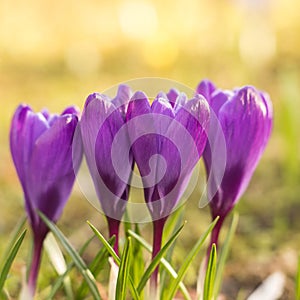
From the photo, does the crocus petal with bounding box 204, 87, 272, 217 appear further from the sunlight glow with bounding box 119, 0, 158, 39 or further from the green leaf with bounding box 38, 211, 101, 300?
the sunlight glow with bounding box 119, 0, 158, 39

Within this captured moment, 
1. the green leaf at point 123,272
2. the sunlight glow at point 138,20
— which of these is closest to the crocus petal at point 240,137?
the green leaf at point 123,272

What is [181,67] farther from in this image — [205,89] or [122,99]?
[122,99]

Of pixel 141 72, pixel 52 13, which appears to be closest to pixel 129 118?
pixel 141 72

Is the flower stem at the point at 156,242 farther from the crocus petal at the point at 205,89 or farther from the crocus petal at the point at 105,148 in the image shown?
the crocus petal at the point at 205,89

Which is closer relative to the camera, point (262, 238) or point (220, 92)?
point (220, 92)

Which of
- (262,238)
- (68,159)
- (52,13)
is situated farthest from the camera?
(52,13)

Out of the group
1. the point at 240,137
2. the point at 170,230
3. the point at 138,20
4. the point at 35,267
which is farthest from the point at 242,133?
the point at 138,20

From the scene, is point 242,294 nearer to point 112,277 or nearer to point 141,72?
point 112,277
